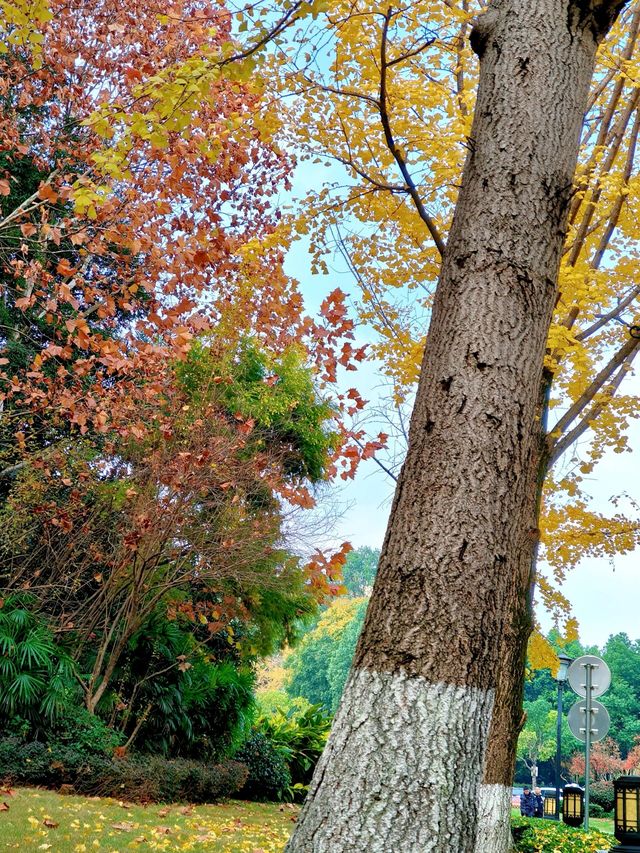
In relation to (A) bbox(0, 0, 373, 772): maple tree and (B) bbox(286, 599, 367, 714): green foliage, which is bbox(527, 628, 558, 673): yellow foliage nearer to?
(A) bbox(0, 0, 373, 772): maple tree

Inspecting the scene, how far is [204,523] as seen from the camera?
10.7 metres

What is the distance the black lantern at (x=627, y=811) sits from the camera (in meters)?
7.38

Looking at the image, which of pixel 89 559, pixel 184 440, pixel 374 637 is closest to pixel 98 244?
pixel 184 440

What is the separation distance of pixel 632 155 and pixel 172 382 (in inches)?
278

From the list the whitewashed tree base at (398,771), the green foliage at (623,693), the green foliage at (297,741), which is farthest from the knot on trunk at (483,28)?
the green foliage at (623,693)

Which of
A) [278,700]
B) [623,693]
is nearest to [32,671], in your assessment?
[278,700]

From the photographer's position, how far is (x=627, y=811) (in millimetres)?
7555

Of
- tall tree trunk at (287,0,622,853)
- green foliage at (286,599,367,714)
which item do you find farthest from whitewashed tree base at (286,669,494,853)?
green foliage at (286,599,367,714)

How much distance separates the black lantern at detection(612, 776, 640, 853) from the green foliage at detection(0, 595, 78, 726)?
251 inches

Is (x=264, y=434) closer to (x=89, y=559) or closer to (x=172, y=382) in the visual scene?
(x=172, y=382)

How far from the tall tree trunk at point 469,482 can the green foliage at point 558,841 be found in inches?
292

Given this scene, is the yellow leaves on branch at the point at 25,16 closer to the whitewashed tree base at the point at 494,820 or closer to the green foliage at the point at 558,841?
the whitewashed tree base at the point at 494,820

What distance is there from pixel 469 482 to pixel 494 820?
126 inches

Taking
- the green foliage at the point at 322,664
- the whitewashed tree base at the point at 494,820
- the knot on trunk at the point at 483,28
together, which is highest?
the green foliage at the point at 322,664
